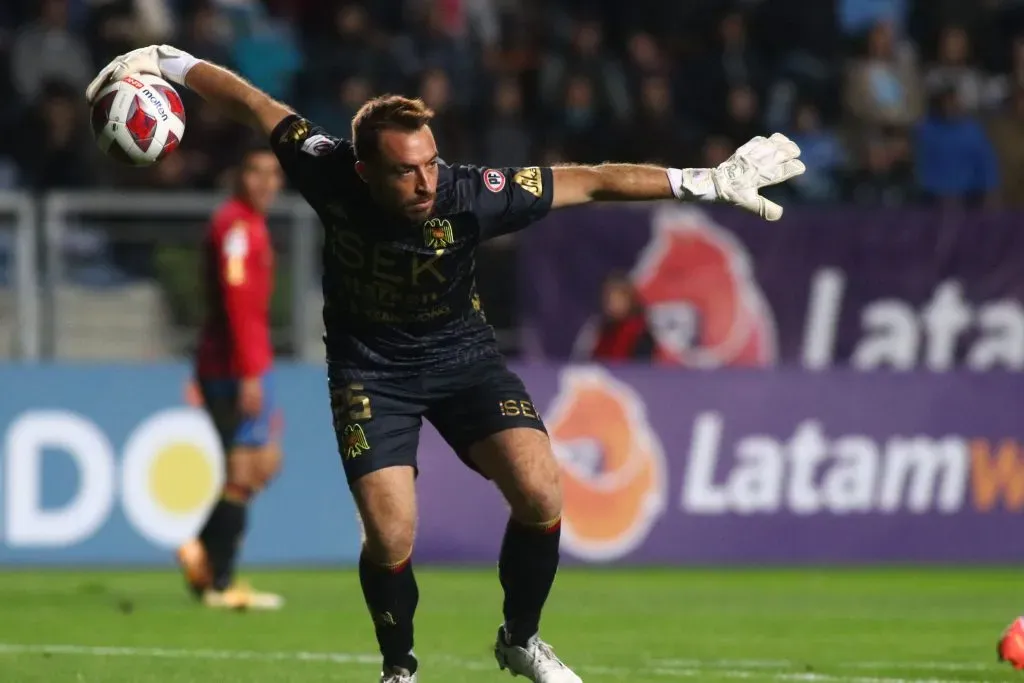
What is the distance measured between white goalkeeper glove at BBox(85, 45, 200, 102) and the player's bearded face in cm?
130

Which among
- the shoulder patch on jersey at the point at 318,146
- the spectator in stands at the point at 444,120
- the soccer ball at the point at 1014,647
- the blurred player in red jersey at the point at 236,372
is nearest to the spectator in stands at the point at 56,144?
the spectator in stands at the point at 444,120

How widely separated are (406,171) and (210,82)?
122cm

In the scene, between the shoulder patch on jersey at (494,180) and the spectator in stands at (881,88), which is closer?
the shoulder patch on jersey at (494,180)

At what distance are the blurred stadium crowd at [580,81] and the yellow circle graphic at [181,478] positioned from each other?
274 centimetres

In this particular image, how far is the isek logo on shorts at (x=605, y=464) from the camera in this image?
13953 mm

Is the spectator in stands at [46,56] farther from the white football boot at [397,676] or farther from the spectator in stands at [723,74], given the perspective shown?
the white football boot at [397,676]

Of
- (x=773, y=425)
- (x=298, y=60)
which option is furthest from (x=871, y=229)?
(x=298, y=60)

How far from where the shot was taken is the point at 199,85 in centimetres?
776

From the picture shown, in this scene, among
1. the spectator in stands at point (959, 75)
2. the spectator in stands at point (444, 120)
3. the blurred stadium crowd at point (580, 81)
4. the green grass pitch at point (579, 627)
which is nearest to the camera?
the green grass pitch at point (579, 627)

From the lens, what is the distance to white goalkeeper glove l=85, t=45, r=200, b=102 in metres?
7.83

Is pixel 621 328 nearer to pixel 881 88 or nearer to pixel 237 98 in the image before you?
pixel 881 88

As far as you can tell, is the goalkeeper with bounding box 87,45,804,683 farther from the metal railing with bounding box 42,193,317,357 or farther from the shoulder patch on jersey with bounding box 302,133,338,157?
the metal railing with bounding box 42,193,317,357

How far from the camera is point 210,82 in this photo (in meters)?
7.72

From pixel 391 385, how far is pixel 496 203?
790mm
